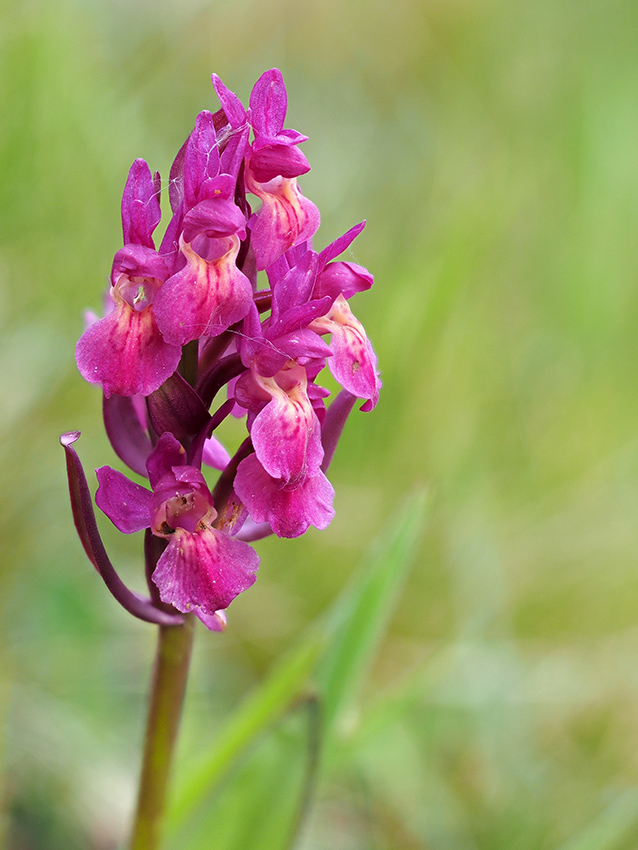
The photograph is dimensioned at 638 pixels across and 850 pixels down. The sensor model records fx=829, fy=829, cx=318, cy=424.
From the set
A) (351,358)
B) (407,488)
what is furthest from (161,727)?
(407,488)

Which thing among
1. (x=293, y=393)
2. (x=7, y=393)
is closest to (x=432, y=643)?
(x=7, y=393)

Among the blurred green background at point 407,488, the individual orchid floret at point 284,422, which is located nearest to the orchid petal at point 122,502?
the individual orchid floret at point 284,422

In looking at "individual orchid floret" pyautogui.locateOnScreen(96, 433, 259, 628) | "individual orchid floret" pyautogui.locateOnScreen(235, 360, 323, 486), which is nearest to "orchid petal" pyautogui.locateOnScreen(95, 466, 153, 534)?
"individual orchid floret" pyautogui.locateOnScreen(96, 433, 259, 628)

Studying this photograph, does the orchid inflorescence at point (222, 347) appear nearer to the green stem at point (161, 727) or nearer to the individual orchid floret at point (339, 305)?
the individual orchid floret at point (339, 305)

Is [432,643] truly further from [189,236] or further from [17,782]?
[189,236]

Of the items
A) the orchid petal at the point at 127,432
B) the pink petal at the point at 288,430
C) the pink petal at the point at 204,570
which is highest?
the orchid petal at the point at 127,432
